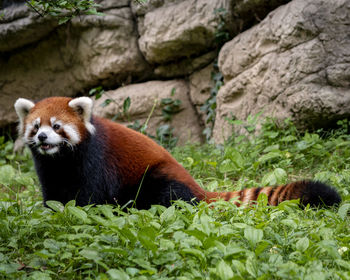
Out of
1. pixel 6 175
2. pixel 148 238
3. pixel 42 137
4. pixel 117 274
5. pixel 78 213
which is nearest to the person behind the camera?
pixel 117 274

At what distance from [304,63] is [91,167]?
2876mm

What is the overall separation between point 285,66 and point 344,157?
1.33 meters

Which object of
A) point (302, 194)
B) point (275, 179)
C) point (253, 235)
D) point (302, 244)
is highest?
point (253, 235)

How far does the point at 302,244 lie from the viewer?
248 centimetres

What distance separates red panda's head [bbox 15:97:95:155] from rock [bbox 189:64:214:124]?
3432mm

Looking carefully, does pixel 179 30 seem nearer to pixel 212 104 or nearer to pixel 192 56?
pixel 192 56

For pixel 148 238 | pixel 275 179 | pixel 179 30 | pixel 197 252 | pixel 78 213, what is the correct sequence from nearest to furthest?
pixel 197 252 → pixel 148 238 → pixel 78 213 → pixel 275 179 → pixel 179 30

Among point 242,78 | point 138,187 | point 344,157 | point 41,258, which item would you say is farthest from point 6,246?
point 242,78

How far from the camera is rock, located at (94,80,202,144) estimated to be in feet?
23.5

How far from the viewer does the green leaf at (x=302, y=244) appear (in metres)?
2.46

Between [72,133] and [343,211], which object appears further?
[72,133]

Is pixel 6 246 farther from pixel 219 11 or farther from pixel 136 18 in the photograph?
pixel 136 18

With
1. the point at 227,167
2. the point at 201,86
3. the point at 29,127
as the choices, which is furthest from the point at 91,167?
the point at 201,86

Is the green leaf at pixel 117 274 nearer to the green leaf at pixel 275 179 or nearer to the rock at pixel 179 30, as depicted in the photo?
the green leaf at pixel 275 179
